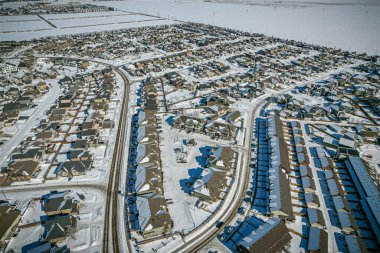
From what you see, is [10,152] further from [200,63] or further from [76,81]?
[200,63]

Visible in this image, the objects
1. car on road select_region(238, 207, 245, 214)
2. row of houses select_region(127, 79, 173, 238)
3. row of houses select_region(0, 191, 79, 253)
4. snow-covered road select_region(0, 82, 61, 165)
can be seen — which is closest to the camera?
row of houses select_region(0, 191, 79, 253)

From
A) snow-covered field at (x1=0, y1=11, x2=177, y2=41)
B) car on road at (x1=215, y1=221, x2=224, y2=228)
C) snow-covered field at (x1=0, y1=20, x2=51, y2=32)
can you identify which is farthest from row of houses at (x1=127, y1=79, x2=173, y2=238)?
snow-covered field at (x1=0, y1=20, x2=51, y2=32)

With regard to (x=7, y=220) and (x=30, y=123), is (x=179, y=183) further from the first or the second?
(x=30, y=123)

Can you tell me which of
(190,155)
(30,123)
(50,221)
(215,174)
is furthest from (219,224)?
(30,123)

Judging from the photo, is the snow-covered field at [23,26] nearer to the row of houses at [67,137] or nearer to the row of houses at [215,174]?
the row of houses at [67,137]

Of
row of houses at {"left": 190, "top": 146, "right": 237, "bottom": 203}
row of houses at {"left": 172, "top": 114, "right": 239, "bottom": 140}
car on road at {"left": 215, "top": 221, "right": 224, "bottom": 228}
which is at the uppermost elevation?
row of houses at {"left": 172, "top": 114, "right": 239, "bottom": 140}

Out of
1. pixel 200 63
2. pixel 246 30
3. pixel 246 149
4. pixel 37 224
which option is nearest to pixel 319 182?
pixel 246 149

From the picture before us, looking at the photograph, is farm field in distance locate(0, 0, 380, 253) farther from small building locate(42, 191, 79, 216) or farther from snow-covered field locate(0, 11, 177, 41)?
snow-covered field locate(0, 11, 177, 41)

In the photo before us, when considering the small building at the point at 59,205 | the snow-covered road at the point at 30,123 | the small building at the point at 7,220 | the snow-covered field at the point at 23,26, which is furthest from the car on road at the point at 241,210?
the snow-covered field at the point at 23,26

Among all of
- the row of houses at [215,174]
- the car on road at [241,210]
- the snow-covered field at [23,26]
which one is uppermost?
the snow-covered field at [23,26]

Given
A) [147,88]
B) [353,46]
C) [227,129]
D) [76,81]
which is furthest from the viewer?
[353,46]

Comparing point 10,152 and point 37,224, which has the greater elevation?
point 10,152
